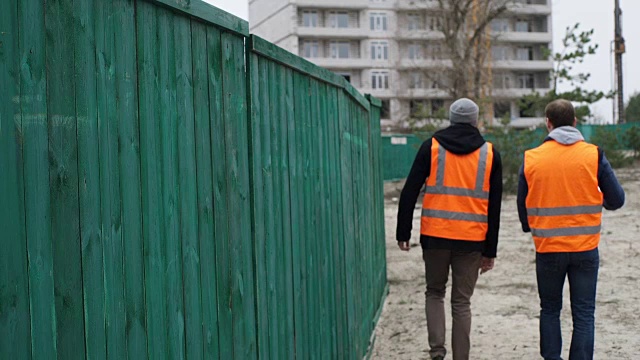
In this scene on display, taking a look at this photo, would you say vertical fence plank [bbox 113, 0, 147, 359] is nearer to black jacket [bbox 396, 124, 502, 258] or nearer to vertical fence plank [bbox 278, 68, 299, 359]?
vertical fence plank [bbox 278, 68, 299, 359]

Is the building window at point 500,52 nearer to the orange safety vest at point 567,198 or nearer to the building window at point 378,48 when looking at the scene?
the building window at point 378,48

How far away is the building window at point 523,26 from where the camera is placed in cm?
7631

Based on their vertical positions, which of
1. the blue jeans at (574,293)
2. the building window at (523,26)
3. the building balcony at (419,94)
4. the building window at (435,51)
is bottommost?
the blue jeans at (574,293)

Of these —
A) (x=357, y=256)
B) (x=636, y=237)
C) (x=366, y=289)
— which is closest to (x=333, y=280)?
(x=357, y=256)

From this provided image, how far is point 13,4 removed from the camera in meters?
1.70

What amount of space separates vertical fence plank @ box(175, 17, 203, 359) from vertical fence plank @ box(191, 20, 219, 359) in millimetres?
41

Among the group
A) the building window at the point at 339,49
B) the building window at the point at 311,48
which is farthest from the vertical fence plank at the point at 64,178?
the building window at the point at 339,49

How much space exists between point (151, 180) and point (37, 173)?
612 millimetres

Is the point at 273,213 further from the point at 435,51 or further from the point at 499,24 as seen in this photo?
the point at 499,24

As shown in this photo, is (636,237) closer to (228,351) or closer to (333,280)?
(333,280)

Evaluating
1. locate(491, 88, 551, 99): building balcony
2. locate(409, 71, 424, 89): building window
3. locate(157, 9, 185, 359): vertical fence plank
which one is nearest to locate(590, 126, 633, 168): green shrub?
locate(157, 9, 185, 359): vertical fence plank

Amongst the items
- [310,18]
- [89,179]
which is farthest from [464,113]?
[310,18]

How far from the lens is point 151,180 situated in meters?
2.37

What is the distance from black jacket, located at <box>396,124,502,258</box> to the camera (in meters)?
6.19
